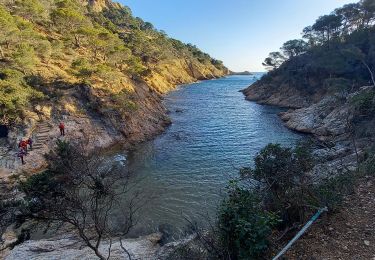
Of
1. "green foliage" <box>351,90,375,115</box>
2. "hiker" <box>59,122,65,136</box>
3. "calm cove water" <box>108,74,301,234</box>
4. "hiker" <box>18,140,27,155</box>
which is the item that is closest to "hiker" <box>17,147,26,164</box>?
"hiker" <box>18,140,27,155</box>

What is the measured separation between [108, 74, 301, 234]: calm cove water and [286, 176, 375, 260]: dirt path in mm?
5548

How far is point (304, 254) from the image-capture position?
8.17 m

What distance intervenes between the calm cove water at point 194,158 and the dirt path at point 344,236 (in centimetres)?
555

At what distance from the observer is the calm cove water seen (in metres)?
17.8

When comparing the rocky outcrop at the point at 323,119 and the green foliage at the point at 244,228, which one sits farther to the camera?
the rocky outcrop at the point at 323,119

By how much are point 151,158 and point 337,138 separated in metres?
18.2

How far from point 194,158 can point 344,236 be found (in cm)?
1842

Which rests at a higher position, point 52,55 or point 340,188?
point 52,55

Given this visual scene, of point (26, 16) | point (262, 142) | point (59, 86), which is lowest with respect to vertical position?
point (262, 142)

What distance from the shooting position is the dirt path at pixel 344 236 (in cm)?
794

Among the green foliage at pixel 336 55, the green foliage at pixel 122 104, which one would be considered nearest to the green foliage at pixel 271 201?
the green foliage at pixel 122 104

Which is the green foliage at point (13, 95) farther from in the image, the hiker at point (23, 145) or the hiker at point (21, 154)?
the hiker at point (21, 154)

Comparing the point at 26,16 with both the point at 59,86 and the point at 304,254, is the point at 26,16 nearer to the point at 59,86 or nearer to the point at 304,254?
the point at 59,86

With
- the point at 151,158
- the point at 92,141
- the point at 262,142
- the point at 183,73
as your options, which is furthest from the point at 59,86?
the point at 183,73
